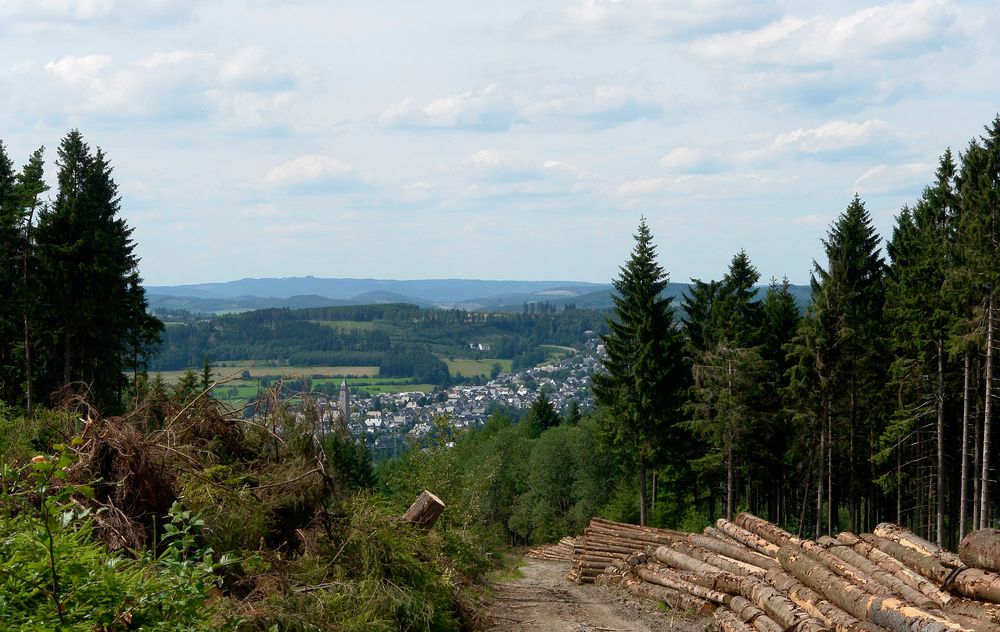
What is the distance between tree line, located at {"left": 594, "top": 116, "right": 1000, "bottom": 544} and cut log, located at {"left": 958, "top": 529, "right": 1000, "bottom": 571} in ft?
52.6

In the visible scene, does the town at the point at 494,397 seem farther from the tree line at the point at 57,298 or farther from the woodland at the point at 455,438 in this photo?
the tree line at the point at 57,298

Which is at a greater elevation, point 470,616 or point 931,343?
point 931,343

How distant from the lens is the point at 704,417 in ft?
114

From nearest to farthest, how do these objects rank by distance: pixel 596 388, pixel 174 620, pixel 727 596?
1. pixel 174 620
2. pixel 727 596
3. pixel 596 388

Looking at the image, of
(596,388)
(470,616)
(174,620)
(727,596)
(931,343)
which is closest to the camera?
(174,620)

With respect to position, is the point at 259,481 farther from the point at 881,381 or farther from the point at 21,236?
the point at 881,381

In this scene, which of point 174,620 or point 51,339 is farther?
point 51,339

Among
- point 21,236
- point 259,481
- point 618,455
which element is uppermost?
point 21,236

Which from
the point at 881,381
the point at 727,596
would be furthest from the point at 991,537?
the point at 881,381

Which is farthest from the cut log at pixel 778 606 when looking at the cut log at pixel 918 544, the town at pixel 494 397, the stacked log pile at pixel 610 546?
the town at pixel 494 397

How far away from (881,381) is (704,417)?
657cm

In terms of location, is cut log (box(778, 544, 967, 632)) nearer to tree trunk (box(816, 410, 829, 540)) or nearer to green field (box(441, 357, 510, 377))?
tree trunk (box(816, 410, 829, 540))

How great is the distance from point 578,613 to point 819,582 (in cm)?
434

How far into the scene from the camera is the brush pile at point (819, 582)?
9.97 metres
